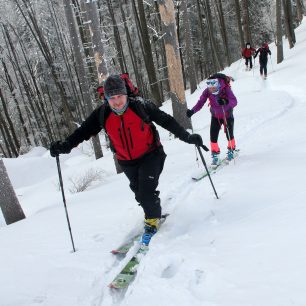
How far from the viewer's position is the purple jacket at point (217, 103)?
6.99 meters

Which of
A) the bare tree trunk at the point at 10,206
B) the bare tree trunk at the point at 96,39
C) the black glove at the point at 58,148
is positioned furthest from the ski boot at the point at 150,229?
the bare tree trunk at the point at 96,39

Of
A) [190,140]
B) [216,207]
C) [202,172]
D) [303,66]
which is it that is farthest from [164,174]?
[303,66]

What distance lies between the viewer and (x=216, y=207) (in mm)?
4969

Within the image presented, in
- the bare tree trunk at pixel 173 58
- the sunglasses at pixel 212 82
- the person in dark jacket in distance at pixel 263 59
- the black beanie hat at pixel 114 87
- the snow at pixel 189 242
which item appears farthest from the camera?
the person in dark jacket in distance at pixel 263 59

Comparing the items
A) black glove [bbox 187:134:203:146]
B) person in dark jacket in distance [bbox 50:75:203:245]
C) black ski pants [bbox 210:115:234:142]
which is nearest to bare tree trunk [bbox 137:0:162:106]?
black ski pants [bbox 210:115:234:142]

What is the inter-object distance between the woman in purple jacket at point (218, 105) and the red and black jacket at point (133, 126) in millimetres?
2427

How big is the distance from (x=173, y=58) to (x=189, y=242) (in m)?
7.32

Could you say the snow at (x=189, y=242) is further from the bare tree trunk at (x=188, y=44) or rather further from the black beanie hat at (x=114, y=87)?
the bare tree trunk at (x=188, y=44)

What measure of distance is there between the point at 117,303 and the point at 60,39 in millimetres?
27425

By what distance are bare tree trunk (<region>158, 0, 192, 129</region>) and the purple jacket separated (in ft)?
11.8

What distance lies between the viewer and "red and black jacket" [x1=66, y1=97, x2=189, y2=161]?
4305 mm

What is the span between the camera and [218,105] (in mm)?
7172

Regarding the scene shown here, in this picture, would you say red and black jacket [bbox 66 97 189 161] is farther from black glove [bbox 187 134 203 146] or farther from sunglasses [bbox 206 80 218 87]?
sunglasses [bbox 206 80 218 87]

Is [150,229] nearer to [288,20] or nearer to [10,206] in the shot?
[10,206]
